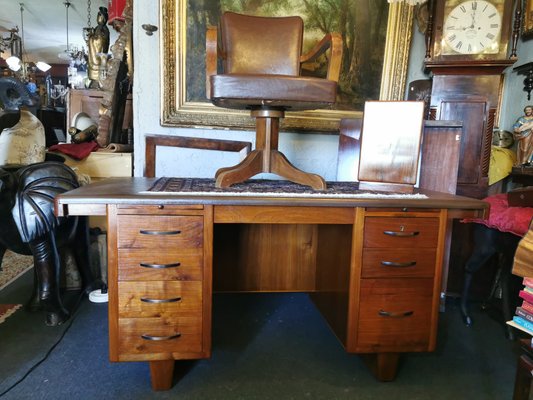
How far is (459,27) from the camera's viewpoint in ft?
6.07

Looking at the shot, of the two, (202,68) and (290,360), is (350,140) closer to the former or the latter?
(202,68)

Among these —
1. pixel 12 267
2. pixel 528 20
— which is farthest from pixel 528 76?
pixel 12 267

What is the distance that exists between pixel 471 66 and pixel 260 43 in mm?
1077

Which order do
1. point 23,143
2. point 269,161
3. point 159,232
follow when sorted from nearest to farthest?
point 159,232 → point 269,161 → point 23,143

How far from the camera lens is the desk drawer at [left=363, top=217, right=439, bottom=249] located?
116 centimetres

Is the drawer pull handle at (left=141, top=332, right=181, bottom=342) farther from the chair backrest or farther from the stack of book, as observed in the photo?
the chair backrest

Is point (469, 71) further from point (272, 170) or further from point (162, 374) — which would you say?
point (162, 374)

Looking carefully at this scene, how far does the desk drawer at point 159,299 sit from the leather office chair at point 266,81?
387mm

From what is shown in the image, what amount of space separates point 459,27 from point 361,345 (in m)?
1.62

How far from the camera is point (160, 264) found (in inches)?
42.7

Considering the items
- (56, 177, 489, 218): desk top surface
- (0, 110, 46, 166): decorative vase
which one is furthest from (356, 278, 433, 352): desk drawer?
(0, 110, 46, 166): decorative vase

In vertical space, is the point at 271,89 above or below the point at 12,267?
above

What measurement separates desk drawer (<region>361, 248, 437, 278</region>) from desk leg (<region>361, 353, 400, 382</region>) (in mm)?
293

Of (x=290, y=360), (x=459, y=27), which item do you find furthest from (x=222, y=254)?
(x=459, y=27)
